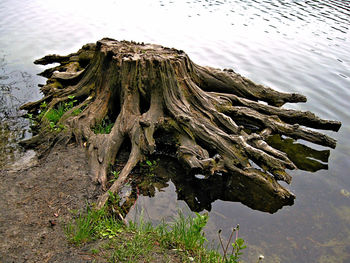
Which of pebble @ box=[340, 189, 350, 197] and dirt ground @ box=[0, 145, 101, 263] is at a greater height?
dirt ground @ box=[0, 145, 101, 263]

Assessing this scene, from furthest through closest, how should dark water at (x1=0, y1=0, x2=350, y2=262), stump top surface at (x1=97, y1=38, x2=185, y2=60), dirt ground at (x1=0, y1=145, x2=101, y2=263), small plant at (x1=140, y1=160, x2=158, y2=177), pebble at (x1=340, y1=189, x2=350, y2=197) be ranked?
1. stump top surface at (x1=97, y1=38, x2=185, y2=60)
2. pebble at (x1=340, y1=189, x2=350, y2=197)
3. small plant at (x1=140, y1=160, x2=158, y2=177)
4. dark water at (x1=0, y1=0, x2=350, y2=262)
5. dirt ground at (x1=0, y1=145, x2=101, y2=263)

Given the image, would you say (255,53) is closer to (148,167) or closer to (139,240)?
(148,167)

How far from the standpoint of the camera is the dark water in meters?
5.54

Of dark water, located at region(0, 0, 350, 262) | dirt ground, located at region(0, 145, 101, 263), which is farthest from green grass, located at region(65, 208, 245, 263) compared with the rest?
dark water, located at region(0, 0, 350, 262)

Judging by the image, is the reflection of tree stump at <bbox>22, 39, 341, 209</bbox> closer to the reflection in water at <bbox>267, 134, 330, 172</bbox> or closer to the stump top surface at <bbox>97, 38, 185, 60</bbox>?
the stump top surface at <bbox>97, 38, 185, 60</bbox>

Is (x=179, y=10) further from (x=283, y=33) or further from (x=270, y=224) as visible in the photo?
(x=270, y=224)

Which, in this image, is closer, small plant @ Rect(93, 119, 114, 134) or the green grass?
the green grass

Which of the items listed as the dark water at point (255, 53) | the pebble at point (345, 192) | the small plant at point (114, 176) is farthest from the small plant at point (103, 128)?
the pebble at point (345, 192)

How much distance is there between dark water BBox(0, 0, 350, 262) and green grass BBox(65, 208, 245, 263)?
101 cm

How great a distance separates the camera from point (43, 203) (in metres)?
4.84

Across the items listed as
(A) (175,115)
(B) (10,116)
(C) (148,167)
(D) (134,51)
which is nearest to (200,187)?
(C) (148,167)

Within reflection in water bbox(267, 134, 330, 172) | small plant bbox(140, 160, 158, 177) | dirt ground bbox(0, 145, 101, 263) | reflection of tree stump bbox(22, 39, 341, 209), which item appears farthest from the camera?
reflection in water bbox(267, 134, 330, 172)

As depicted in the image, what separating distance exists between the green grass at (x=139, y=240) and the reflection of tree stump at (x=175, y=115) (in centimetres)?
57

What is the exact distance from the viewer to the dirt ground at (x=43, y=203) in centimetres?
393
